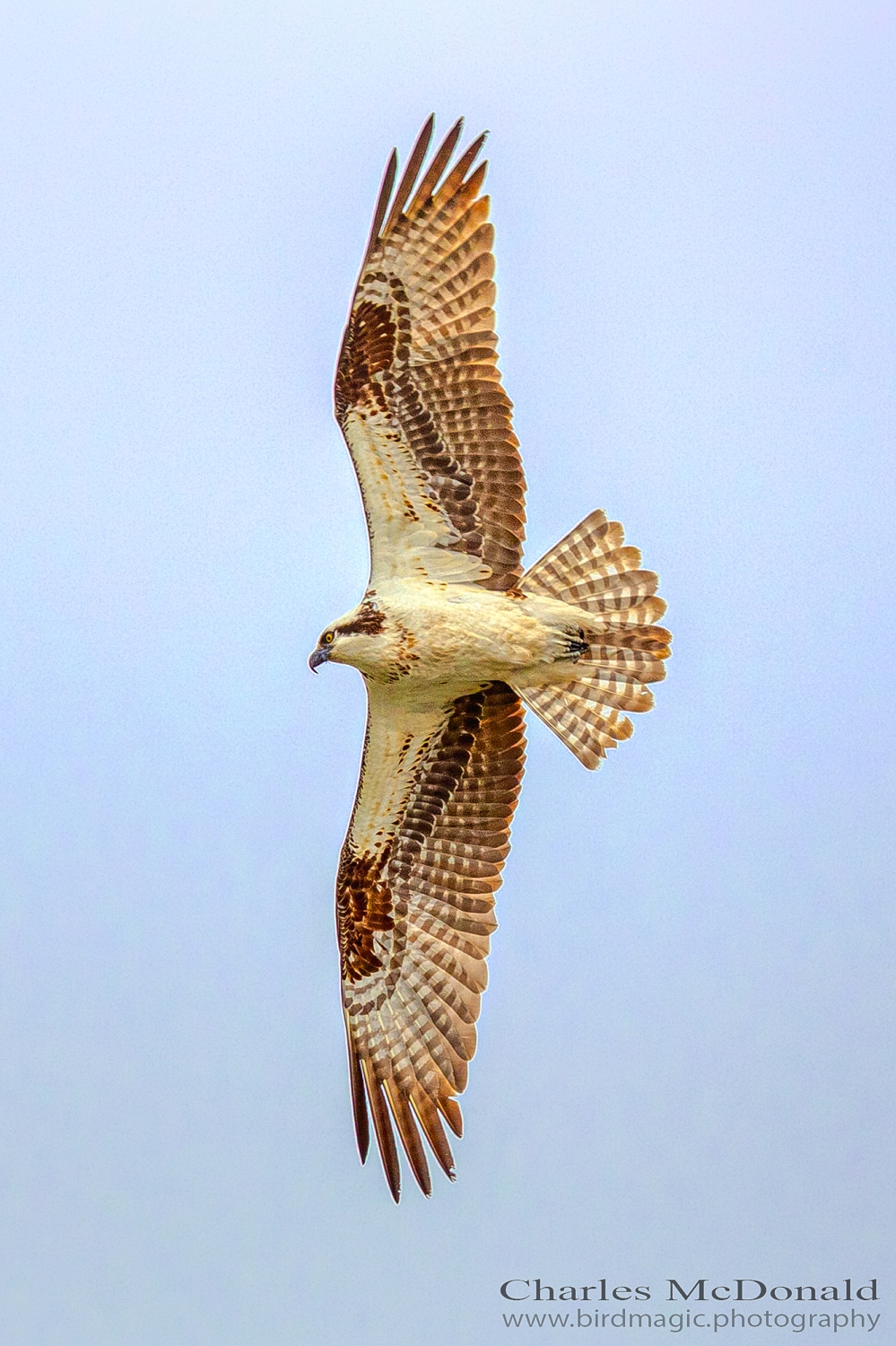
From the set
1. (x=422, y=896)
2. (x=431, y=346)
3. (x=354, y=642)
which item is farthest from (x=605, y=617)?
(x=422, y=896)

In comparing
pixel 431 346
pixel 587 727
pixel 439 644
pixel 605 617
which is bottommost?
pixel 587 727

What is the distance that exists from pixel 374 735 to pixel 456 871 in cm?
74

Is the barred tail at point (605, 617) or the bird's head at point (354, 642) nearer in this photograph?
the bird's head at point (354, 642)

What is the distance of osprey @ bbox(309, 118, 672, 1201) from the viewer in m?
8.60

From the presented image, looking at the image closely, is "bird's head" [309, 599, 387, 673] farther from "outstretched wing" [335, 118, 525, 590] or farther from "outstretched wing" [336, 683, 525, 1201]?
"outstretched wing" [335, 118, 525, 590]

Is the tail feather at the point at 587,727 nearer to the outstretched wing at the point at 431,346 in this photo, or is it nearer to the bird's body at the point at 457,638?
the bird's body at the point at 457,638

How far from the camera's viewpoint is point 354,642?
8750mm

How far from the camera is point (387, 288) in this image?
28.3ft

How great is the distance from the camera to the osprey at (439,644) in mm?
8602

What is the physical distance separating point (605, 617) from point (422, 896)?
5.12ft

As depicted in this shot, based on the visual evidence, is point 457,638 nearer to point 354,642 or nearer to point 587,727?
point 354,642

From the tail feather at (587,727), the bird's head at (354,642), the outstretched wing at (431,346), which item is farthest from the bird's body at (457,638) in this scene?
the outstretched wing at (431,346)

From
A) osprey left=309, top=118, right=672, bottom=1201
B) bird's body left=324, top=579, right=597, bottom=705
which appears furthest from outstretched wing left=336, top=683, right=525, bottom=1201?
bird's body left=324, top=579, right=597, bottom=705

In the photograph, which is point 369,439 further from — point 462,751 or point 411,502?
point 462,751
